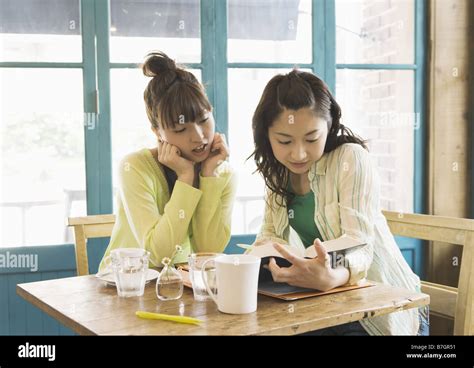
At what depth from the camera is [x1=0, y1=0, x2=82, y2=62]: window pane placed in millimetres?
2496

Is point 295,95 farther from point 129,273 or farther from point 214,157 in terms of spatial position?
point 129,273

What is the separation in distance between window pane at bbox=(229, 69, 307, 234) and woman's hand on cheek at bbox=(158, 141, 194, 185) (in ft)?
2.87

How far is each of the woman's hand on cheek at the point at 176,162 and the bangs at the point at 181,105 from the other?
7cm

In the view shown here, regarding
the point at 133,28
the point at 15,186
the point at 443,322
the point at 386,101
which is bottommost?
the point at 443,322

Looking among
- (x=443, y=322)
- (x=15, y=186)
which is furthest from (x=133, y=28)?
(x=443, y=322)

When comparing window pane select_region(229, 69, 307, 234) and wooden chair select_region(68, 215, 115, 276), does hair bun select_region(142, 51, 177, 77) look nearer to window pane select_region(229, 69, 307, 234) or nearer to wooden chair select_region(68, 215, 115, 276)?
wooden chair select_region(68, 215, 115, 276)

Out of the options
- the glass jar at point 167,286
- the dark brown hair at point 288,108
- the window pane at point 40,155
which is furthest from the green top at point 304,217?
the window pane at point 40,155

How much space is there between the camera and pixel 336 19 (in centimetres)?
286

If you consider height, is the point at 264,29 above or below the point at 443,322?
above

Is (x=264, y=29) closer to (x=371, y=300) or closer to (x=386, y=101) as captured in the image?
(x=386, y=101)

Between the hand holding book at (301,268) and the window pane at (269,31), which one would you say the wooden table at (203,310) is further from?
the window pane at (269,31)

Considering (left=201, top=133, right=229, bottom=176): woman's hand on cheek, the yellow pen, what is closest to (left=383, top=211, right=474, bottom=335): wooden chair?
(left=201, top=133, right=229, bottom=176): woman's hand on cheek
